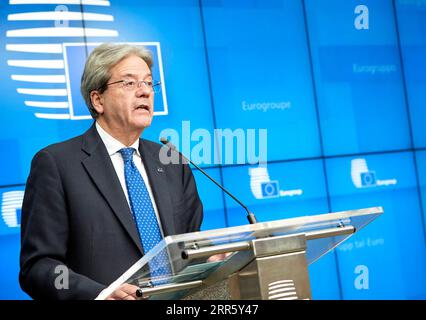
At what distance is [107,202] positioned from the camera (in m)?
2.51

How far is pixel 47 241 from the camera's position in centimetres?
237

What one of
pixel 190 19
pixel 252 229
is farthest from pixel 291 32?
pixel 252 229

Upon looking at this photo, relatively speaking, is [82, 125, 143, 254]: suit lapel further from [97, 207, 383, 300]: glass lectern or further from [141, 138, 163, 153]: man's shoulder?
[97, 207, 383, 300]: glass lectern

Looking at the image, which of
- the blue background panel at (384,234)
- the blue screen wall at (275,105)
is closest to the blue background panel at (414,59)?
the blue screen wall at (275,105)

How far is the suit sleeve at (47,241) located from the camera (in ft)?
7.21

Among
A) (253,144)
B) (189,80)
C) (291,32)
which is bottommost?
(253,144)

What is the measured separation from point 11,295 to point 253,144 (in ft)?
5.67

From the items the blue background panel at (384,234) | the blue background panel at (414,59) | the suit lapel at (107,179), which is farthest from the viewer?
the blue background panel at (414,59)

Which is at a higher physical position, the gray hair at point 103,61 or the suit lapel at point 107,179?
the gray hair at point 103,61

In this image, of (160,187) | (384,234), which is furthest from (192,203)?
(384,234)

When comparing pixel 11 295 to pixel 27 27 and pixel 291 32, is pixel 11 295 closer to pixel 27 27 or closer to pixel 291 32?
pixel 27 27

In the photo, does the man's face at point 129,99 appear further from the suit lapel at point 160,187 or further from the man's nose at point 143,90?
the suit lapel at point 160,187

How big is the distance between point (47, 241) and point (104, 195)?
0.27 metres

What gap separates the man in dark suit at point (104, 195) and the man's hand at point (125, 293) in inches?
16.4
